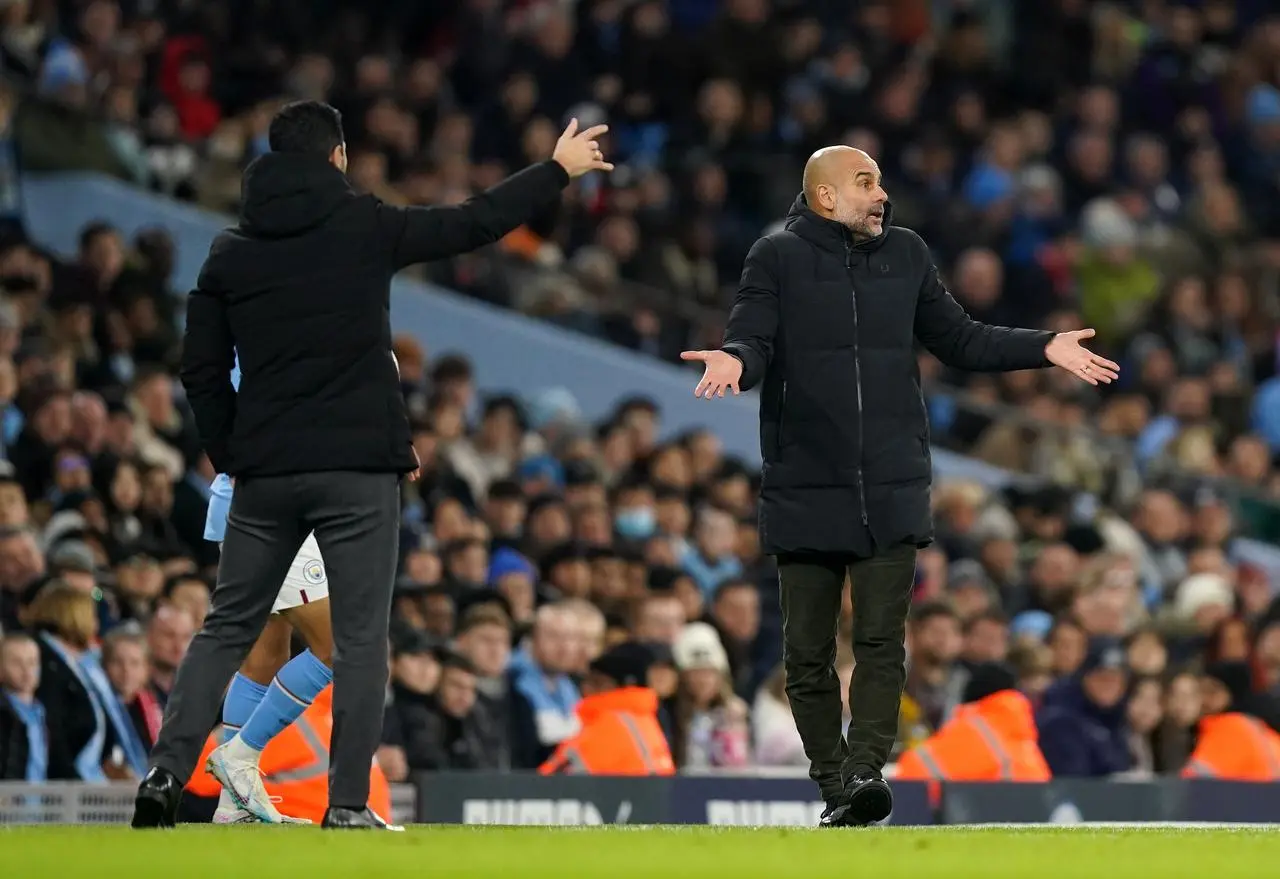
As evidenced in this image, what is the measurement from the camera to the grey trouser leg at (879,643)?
8.95 metres

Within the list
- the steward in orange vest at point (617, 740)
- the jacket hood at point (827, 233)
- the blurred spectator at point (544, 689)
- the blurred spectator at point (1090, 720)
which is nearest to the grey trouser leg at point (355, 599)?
the jacket hood at point (827, 233)

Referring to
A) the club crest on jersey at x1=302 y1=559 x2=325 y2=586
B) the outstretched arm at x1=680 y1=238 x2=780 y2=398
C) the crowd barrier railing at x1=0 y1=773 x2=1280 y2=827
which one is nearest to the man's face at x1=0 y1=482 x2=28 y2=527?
the crowd barrier railing at x1=0 y1=773 x2=1280 y2=827

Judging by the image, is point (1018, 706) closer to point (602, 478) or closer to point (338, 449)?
point (602, 478)

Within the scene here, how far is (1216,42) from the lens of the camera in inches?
1097

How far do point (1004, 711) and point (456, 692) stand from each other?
271cm

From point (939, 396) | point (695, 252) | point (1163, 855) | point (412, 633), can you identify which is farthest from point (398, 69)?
point (1163, 855)

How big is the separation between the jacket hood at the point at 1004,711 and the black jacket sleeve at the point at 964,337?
13.8 ft

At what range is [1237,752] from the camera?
1442cm

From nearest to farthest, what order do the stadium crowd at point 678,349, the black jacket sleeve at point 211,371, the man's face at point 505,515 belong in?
the black jacket sleeve at point 211,371, the stadium crowd at point 678,349, the man's face at point 505,515

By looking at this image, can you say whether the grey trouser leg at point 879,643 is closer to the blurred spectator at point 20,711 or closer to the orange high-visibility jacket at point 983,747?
the orange high-visibility jacket at point 983,747

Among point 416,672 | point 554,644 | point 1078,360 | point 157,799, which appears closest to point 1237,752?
point 554,644

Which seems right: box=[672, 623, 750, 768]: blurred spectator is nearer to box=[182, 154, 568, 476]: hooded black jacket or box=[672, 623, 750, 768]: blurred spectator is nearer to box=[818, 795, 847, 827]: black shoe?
box=[818, 795, 847, 827]: black shoe

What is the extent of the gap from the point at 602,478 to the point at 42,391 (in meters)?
4.46

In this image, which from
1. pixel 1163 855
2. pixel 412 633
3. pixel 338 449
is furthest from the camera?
pixel 412 633
